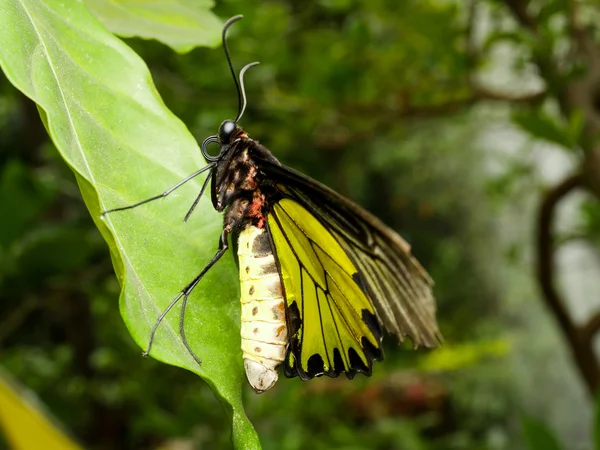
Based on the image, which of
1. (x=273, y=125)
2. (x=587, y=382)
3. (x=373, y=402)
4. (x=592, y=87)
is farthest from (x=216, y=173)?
(x=373, y=402)

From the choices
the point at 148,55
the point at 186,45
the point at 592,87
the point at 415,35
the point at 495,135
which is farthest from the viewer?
the point at 495,135

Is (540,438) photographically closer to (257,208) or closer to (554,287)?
(554,287)

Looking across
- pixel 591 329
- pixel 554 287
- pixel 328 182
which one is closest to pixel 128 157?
pixel 591 329

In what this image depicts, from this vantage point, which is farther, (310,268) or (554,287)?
(554,287)

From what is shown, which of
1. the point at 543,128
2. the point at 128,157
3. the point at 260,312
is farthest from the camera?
the point at 543,128

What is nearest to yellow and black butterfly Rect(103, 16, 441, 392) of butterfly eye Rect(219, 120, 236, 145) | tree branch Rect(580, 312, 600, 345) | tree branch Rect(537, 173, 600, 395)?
butterfly eye Rect(219, 120, 236, 145)

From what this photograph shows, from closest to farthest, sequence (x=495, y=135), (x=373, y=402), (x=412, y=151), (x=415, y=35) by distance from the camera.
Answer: (x=415, y=35) → (x=373, y=402) → (x=495, y=135) → (x=412, y=151)

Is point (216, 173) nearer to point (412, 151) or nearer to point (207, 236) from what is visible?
point (207, 236)
